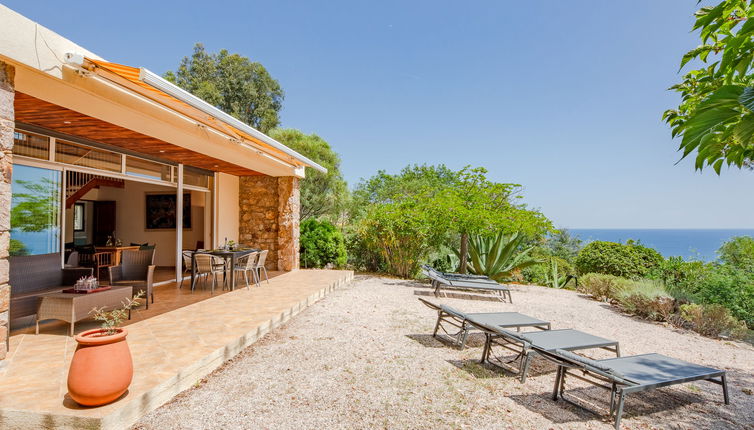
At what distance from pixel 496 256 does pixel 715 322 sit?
180 inches

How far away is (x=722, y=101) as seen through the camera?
1.18 meters

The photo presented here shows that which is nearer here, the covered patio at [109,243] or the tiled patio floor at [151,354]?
the tiled patio floor at [151,354]

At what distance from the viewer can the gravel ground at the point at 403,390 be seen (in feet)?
9.70

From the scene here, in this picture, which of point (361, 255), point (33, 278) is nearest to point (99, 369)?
point (33, 278)

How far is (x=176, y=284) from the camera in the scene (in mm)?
8195

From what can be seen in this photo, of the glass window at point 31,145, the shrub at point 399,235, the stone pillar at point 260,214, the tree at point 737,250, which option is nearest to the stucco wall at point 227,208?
the stone pillar at point 260,214

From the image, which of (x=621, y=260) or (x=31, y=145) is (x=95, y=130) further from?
(x=621, y=260)

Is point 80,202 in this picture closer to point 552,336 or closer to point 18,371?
point 18,371

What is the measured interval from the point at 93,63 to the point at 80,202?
1010cm

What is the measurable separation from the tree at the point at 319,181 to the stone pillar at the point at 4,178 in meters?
14.4

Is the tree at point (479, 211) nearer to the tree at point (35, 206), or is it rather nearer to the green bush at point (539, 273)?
the green bush at point (539, 273)

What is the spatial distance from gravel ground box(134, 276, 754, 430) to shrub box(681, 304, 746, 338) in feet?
1.58

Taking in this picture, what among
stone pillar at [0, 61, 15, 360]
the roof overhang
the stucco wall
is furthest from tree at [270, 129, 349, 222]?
stone pillar at [0, 61, 15, 360]

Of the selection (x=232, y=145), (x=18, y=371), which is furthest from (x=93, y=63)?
Answer: (x=232, y=145)
